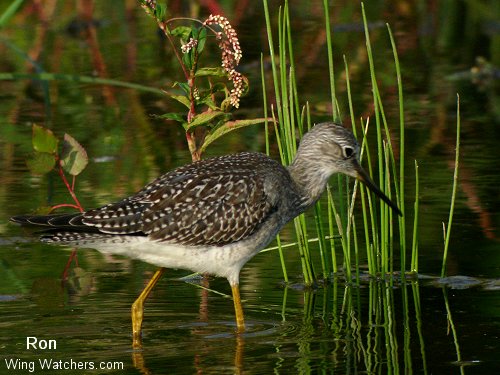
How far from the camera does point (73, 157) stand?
10.2 meters

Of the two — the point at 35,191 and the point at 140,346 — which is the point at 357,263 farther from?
the point at 35,191

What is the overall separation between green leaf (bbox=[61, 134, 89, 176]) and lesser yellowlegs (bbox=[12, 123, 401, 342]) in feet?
4.65

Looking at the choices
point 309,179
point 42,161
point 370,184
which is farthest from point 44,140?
point 370,184

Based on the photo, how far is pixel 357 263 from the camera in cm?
953

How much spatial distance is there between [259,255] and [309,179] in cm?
141

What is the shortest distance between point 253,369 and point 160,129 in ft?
23.5

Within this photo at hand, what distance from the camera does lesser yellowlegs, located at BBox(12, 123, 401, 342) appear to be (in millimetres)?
8594

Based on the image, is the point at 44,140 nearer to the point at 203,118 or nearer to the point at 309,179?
the point at 203,118

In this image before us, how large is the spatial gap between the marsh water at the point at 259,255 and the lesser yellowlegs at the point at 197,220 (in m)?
0.43

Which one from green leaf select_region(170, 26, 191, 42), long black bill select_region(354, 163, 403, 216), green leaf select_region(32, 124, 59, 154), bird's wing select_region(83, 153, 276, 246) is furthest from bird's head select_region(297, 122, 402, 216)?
green leaf select_region(32, 124, 59, 154)

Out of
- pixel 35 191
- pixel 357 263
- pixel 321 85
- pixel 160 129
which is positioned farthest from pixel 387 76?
pixel 357 263

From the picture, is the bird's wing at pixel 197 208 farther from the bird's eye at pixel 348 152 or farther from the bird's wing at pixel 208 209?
A: the bird's eye at pixel 348 152

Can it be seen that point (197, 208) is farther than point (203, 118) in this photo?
No

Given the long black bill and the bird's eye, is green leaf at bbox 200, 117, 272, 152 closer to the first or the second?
the bird's eye
